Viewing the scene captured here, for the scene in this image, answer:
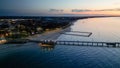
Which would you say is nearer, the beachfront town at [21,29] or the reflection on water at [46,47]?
the reflection on water at [46,47]

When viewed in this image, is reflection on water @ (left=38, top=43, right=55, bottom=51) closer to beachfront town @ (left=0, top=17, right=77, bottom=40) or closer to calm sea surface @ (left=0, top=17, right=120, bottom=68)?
calm sea surface @ (left=0, top=17, right=120, bottom=68)

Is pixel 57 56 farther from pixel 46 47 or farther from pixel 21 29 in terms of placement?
pixel 21 29

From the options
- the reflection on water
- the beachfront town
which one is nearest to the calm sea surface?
the reflection on water

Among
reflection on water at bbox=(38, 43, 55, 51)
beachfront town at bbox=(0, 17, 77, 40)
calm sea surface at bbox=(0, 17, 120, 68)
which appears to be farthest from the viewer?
beachfront town at bbox=(0, 17, 77, 40)

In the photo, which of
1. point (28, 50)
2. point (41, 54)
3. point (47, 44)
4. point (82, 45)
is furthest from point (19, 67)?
point (82, 45)

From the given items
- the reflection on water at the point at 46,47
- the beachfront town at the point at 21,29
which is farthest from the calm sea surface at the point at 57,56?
the beachfront town at the point at 21,29

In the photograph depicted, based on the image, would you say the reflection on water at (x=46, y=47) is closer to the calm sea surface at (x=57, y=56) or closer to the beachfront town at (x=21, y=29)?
the calm sea surface at (x=57, y=56)

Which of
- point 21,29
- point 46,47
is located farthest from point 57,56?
point 21,29

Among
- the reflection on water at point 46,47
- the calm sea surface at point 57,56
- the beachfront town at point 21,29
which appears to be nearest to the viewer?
the calm sea surface at point 57,56

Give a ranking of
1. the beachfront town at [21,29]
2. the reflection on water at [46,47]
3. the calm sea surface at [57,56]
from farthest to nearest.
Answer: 1. the beachfront town at [21,29]
2. the reflection on water at [46,47]
3. the calm sea surface at [57,56]

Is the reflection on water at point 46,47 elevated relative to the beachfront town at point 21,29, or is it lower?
lower

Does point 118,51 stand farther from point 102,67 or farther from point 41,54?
point 41,54
